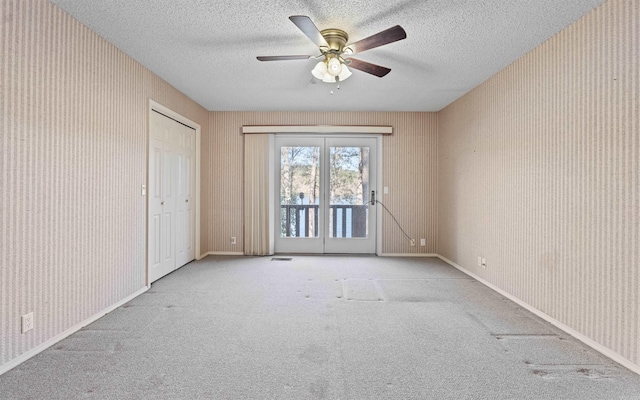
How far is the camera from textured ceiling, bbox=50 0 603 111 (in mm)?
2246

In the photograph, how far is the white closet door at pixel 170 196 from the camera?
367cm

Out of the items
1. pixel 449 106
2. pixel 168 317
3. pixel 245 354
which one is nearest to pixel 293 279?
pixel 168 317

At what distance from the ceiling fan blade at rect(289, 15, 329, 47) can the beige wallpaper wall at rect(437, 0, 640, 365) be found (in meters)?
1.99

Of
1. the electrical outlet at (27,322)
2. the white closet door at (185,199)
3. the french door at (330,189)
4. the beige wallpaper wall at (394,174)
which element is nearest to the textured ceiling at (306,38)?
the white closet door at (185,199)

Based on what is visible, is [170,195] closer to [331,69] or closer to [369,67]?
[331,69]

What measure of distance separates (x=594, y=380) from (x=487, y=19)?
2.55m

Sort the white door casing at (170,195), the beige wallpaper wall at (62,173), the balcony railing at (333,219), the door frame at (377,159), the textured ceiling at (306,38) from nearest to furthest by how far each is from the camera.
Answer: the beige wallpaper wall at (62,173)
the textured ceiling at (306,38)
the white door casing at (170,195)
the door frame at (377,159)
the balcony railing at (333,219)

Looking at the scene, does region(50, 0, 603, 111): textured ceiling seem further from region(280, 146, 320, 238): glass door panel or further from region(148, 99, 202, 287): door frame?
region(280, 146, 320, 238): glass door panel

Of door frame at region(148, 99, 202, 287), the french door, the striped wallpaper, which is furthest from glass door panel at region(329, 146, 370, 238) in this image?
door frame at region(148, 99, 202, 287)

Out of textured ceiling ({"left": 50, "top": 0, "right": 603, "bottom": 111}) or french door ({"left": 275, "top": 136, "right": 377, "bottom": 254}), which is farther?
french door ({"left": 275, "top": 136, "right": 377, "bottom": 254})

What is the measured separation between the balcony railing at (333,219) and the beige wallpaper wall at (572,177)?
1.98m

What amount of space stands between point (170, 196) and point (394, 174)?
3473 mm

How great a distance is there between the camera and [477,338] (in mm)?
2307

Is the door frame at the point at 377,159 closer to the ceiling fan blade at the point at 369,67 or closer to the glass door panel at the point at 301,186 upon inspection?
the glass door panel at the point at 301,186
